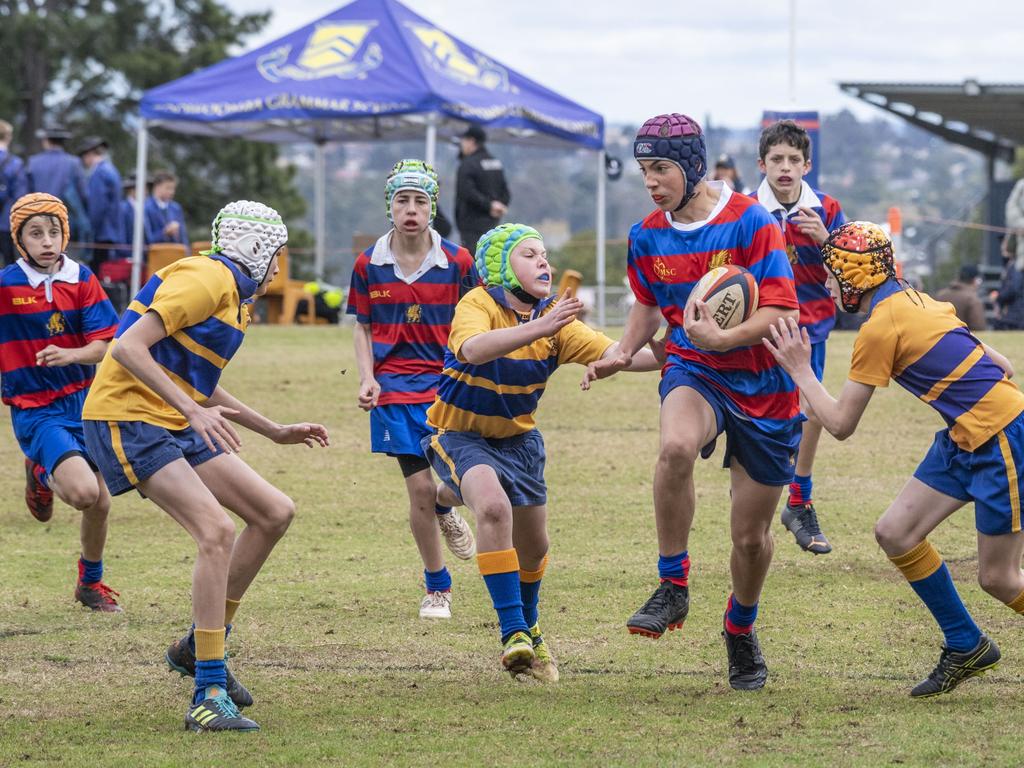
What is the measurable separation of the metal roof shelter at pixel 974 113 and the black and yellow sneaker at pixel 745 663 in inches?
988

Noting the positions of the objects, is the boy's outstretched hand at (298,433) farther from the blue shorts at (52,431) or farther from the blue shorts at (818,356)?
the blue shorts at (818,356)

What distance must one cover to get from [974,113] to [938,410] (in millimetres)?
29331

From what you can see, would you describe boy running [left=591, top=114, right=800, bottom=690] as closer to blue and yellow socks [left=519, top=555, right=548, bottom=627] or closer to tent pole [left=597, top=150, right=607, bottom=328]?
blue and yellow socks [left=519, top=555, right=548, bottom=627]

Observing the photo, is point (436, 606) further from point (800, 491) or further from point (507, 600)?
point (800, 491)

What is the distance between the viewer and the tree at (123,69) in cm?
3691

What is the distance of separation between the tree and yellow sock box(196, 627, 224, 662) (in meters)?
32.4

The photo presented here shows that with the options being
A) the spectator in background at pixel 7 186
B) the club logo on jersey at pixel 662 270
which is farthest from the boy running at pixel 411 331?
the spectator in background at pixel 7 186

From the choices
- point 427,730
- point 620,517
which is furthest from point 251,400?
point 427,730

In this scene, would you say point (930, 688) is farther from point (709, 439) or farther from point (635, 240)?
point (635, 240)

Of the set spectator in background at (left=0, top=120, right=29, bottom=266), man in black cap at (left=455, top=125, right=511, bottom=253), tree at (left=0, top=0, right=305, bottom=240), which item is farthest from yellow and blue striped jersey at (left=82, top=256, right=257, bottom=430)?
tree at (left=0, top=0, right=305, bottom=240)

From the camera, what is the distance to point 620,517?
1062 cm

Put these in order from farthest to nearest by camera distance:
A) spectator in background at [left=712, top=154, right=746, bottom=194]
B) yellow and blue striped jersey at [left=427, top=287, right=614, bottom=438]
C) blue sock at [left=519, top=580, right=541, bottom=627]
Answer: spectator in background at [left=712, top=154, right=746, bottom=194] → blue sock at [left=519, top=580, right=541, bottom=627] → yellow and blue striped jersey at [left=427, top=287, right=614, bottom=438]

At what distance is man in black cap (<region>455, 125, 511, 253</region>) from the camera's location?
17312 millimetres

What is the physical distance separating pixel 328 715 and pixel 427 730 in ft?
1.53
